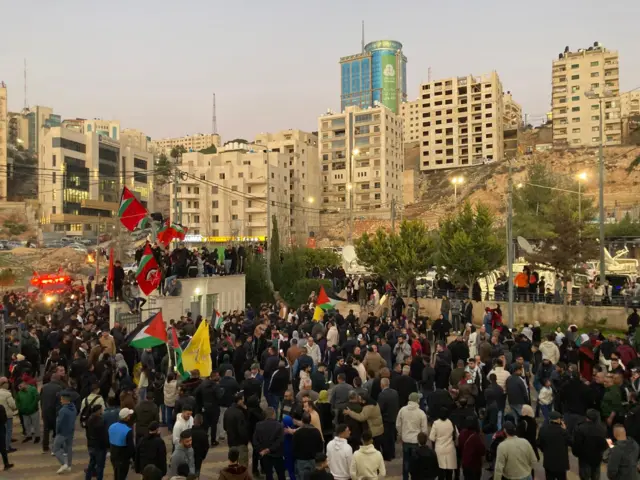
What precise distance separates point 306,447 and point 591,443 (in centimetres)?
428

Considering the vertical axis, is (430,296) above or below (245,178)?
below

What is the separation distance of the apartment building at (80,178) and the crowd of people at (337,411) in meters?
76.2

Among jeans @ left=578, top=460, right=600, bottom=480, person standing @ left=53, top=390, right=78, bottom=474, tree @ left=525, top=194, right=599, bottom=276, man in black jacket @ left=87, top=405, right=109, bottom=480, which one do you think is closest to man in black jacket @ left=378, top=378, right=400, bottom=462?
jeans @ left=578, top=460, right=600, bottom=480

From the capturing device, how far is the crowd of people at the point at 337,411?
8.60 meters

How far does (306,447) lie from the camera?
8.89 metres

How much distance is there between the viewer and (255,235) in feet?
297

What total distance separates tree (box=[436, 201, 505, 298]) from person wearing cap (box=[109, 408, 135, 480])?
2331 centimetres

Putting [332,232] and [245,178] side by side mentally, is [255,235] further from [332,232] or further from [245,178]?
[332,232]

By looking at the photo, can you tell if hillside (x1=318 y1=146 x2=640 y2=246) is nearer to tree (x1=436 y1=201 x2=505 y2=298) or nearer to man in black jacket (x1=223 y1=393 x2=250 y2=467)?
tree (x1=436 y1=201 x2=505 y2=298)

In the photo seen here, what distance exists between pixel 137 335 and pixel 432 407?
21.5 feet

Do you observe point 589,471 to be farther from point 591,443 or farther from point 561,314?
point 561,314

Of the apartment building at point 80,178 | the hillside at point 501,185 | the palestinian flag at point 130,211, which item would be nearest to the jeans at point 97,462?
the palestinian flag at point 130,211

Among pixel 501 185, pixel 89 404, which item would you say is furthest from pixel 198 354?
pixel 501 185

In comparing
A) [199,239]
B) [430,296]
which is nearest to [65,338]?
[430,296]
